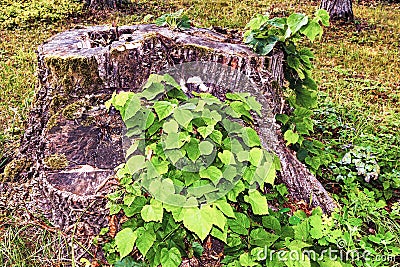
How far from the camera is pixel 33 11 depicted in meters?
7.40

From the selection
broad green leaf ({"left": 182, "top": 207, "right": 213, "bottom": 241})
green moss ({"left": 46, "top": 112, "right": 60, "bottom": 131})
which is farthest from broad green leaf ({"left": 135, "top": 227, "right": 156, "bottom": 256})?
green moss ({"left": 46, "top": 112, "right": 60, "bottom": 131})

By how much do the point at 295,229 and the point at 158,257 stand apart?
66 cm

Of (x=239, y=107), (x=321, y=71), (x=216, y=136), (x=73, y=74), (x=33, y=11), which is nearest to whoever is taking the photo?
(x=216, y=136)

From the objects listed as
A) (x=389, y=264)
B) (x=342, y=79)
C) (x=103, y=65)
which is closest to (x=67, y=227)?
(x=103, y=65)

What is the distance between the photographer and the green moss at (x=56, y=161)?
2365 mm

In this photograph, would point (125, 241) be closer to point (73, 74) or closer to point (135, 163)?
point (135, 163)

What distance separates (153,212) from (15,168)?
48.7 inches

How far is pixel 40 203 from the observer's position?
7.94ft

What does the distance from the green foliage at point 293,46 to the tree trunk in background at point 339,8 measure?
18.2 feet

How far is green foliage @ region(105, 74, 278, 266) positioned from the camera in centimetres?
183

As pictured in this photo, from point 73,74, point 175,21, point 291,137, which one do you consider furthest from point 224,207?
point 175,21

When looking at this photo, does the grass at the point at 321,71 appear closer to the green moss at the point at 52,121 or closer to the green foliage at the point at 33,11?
the green foliage at the point at 33,11

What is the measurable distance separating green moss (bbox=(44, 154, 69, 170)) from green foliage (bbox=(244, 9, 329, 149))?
126 centimetres

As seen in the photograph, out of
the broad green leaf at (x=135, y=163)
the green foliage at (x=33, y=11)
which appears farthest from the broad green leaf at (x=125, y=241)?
the green foliage at (x=33, y=11)
